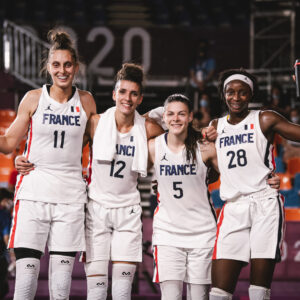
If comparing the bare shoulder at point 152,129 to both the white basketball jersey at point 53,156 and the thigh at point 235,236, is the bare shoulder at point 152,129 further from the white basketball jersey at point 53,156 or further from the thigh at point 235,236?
the thigh at point 235,236

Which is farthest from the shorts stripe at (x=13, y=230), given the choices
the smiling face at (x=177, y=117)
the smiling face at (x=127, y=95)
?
→ the smiling face at (x=177, y=117)

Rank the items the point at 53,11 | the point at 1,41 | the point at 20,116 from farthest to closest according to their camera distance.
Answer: the point at 53,11
the point at 1,41
the point at 20,116

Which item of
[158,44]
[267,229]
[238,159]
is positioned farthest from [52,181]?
[158,44]

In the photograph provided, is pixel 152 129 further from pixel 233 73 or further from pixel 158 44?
pixel 158 44

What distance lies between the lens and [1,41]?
13148mm

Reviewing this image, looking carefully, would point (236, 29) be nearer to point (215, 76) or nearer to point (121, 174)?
point (215, 76)

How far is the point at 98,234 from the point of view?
186 inches

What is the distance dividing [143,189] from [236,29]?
557 cm

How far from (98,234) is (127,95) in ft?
3.52

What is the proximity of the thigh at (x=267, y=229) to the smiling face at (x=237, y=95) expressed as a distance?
711 millimetres

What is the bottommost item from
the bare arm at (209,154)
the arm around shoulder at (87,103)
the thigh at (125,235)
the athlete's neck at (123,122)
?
the thigh at (125,235)

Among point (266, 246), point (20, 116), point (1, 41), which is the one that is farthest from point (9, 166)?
point (266, 246)

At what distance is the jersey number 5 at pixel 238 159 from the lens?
4564 mm

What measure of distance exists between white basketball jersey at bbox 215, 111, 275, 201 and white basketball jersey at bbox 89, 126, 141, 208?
68 cm
